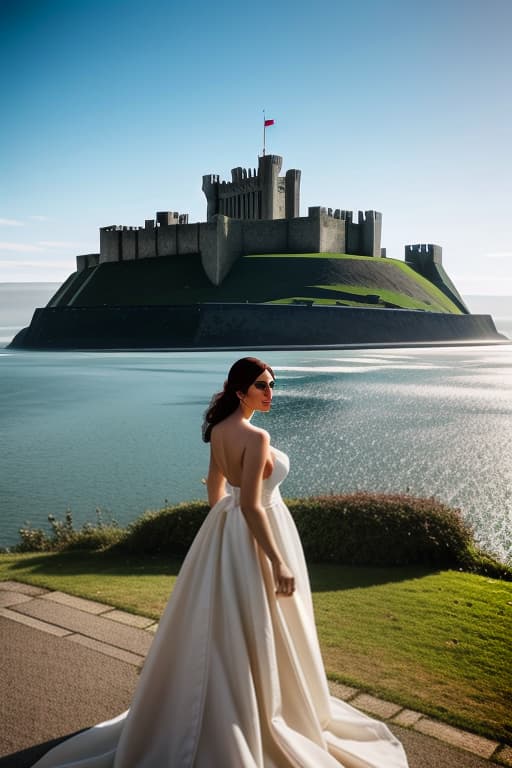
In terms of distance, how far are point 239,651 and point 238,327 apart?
2387 inches

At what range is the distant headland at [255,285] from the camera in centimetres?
6438

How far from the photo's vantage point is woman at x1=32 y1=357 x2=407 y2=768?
3.40m

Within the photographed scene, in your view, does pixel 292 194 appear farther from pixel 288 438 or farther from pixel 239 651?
pixel 239 651

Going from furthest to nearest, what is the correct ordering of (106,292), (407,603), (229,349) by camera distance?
(106,292) → (229,349) → (407,603)

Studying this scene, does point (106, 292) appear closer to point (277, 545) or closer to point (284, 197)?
point (284, 197)

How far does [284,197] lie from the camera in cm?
8331

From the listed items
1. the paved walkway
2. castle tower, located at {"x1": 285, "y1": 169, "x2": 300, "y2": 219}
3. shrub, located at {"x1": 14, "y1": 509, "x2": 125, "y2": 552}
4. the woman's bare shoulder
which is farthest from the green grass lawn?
castle tower, located at {"x1": 285, "y1": 169, "x2": 300, "y2": 219}

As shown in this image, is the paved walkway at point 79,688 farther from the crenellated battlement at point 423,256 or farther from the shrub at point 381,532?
the crenellated battlement at point 423,256

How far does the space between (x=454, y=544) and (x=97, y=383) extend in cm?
3770

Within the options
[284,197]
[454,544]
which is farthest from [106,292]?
[454,544]

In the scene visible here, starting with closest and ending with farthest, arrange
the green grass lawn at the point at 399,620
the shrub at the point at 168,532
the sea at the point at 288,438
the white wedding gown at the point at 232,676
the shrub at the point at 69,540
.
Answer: the white wedding gown at the point at 232,676
the green grass lawn at the point at 399,620
the shrub at the point at 168,532
the shrub at the point at 69,540
the sea at the point at 288,438

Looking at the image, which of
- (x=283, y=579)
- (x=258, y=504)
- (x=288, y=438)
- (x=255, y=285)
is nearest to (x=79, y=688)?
(x=283, y=579)

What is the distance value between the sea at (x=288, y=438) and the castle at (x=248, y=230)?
101 feet

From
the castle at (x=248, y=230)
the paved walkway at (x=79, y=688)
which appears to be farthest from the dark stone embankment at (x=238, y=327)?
the paved walkway at (x=79, y=688)
